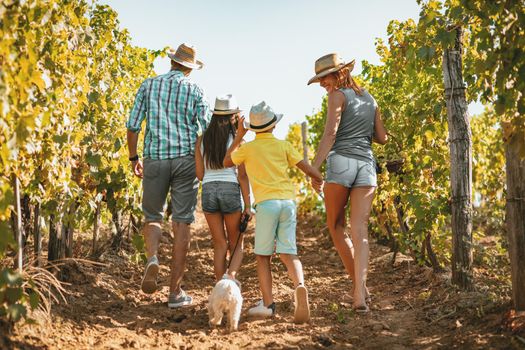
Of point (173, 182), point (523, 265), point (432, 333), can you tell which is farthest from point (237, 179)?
point (523, 265)

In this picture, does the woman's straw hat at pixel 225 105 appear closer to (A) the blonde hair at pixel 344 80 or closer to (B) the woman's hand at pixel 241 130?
(B) the woman's hand at pixel 241 130

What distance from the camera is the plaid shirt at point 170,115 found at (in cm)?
488

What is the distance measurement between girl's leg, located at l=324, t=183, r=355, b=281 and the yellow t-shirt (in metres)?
0.36

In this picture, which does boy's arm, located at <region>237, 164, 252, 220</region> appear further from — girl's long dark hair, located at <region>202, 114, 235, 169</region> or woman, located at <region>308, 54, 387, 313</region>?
woman, located at <region>308, 54, 387, 313</region>

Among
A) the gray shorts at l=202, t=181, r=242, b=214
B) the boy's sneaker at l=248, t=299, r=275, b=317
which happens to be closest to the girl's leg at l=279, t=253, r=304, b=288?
the boy's sneaker at l=248, t=299, r=275, b=317

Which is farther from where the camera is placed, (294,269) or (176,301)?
(176,301)

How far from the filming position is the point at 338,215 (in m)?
4.71

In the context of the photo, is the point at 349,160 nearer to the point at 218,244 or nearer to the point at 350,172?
the point at 350,172

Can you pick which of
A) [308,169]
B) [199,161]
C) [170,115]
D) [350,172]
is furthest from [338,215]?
[170,115]

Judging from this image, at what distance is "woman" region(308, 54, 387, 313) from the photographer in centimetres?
457

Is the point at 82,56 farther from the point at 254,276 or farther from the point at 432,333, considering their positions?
the point at 432,333

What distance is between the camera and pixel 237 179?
4895 millimetres

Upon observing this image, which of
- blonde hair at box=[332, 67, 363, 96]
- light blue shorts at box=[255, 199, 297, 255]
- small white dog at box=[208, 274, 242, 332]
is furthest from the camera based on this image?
blonde hair at box=[332, 67, 363, 96]

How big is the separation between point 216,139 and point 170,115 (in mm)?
426
